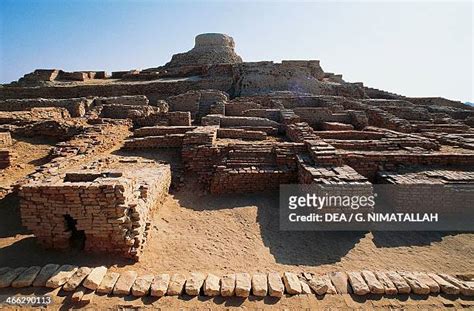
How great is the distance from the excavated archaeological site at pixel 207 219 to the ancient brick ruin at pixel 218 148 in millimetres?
32

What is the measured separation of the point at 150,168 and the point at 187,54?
22.5 meters

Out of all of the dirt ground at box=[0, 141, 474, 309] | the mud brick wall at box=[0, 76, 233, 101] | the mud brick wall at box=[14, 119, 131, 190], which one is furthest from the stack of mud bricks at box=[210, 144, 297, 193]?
the mud brick wall at box=[0, 76, 233, 101]

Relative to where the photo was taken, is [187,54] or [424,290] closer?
[424,290]

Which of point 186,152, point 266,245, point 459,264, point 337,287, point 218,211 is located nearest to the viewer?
point 337,287

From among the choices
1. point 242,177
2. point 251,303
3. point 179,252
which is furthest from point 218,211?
point 251,303

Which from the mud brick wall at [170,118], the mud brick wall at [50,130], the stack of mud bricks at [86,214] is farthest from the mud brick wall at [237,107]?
the stack of mud bricks at [86,214]

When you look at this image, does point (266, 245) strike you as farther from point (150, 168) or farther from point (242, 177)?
point (150, 168)

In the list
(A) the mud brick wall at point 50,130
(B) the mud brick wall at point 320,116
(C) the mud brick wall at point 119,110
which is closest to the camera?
(A) the mud brick wall at point 50,130

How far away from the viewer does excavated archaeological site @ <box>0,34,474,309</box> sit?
2982 mm

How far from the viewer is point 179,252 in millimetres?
4066

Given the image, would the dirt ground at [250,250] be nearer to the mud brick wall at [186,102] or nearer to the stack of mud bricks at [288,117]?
the stack of mud bricks at [288,117]

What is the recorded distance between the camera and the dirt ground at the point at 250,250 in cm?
360

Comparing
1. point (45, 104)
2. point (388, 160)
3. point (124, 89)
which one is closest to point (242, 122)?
point (388, 160)

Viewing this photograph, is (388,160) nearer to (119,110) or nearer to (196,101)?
(196,101)
